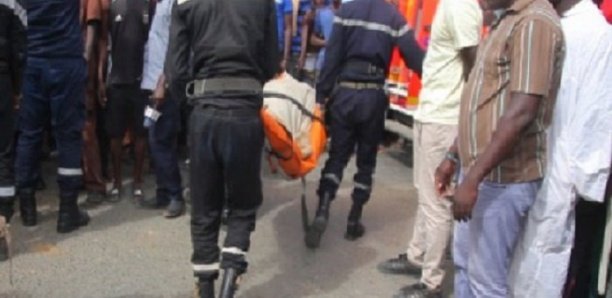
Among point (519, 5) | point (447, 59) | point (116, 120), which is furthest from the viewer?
point (116, 120)

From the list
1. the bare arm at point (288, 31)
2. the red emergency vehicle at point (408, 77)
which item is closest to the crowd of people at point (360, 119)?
the red emergency vehicle at point (408, 77)

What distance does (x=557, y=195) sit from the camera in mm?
3615

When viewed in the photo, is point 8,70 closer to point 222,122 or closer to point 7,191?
point 7,191

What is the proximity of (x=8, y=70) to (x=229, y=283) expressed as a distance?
223 cm

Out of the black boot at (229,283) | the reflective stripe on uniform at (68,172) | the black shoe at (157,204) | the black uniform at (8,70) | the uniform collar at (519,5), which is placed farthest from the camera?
the black shoe at (157,204)

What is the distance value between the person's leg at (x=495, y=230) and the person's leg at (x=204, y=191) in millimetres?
1600

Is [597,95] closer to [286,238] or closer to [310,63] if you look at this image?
[286,238]

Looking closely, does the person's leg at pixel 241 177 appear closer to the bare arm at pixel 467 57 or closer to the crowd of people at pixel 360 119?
the crowd of people at pixel 360 119

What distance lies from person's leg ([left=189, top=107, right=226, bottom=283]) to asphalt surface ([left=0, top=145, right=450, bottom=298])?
0.55 m

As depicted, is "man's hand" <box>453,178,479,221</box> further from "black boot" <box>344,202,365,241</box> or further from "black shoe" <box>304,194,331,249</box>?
"black boot" <box>344,202,365,241</box>

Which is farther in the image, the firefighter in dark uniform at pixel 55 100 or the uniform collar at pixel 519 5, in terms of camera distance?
the firefighter in dark uniform at pixel 55 100

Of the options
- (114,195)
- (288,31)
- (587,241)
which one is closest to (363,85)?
(587,241)

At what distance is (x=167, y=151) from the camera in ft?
22.1

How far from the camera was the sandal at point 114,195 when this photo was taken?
6.94 m
